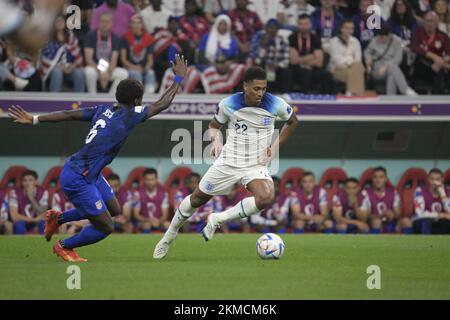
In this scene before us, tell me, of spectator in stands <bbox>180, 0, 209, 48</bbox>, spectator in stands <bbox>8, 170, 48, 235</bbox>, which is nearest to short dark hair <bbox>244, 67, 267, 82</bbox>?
spectator in stands <bbox>180, 0, 209, 48</bbox>

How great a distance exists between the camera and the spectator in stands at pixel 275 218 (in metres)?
21.2

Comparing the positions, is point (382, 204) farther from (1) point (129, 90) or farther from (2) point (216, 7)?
(1) point (129, 90)

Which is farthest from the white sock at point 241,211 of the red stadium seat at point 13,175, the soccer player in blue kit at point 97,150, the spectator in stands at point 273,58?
the red stadium seat at point 13,175

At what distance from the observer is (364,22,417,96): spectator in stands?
2141 cm

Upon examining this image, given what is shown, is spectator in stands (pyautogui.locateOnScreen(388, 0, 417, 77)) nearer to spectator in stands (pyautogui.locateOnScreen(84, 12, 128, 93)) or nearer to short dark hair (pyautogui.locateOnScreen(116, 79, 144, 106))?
spectator in stands (pyautogui.locateOnScreen(84, 12, 128, 93))

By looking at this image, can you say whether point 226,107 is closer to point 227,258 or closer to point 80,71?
point 227,258

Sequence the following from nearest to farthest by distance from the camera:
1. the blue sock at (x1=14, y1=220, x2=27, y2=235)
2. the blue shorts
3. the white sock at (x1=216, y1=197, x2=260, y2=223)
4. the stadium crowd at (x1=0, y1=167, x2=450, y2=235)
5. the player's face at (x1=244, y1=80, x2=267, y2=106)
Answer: the blue shorts < the white sock at (x1=216, y1=197, x2=260, y2=223) < the player's face at (x1=244, y1=80, x2=267, y2=106) < the blue sock at (x1=14, y1=220, x2=27, y2=235) < the stadium crowd at (x1=0, y1=167, x2=450, y2=235)

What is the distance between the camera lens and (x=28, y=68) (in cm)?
2042

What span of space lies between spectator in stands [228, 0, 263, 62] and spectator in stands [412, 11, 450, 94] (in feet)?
11.4

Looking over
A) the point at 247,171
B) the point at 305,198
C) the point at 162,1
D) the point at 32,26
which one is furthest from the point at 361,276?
the point at 162,1

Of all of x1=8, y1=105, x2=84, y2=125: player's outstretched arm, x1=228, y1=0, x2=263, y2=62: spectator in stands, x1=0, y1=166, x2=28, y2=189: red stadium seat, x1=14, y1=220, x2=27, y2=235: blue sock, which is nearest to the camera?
x1=8, y1=105, x2=84, y2=125: player's outstretched arm

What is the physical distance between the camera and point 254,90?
505 inches

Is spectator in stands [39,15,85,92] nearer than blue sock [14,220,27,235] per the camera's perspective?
Yes

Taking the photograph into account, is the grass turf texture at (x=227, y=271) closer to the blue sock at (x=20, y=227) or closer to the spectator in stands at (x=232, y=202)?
the blue sock at (x=20, y=227)
